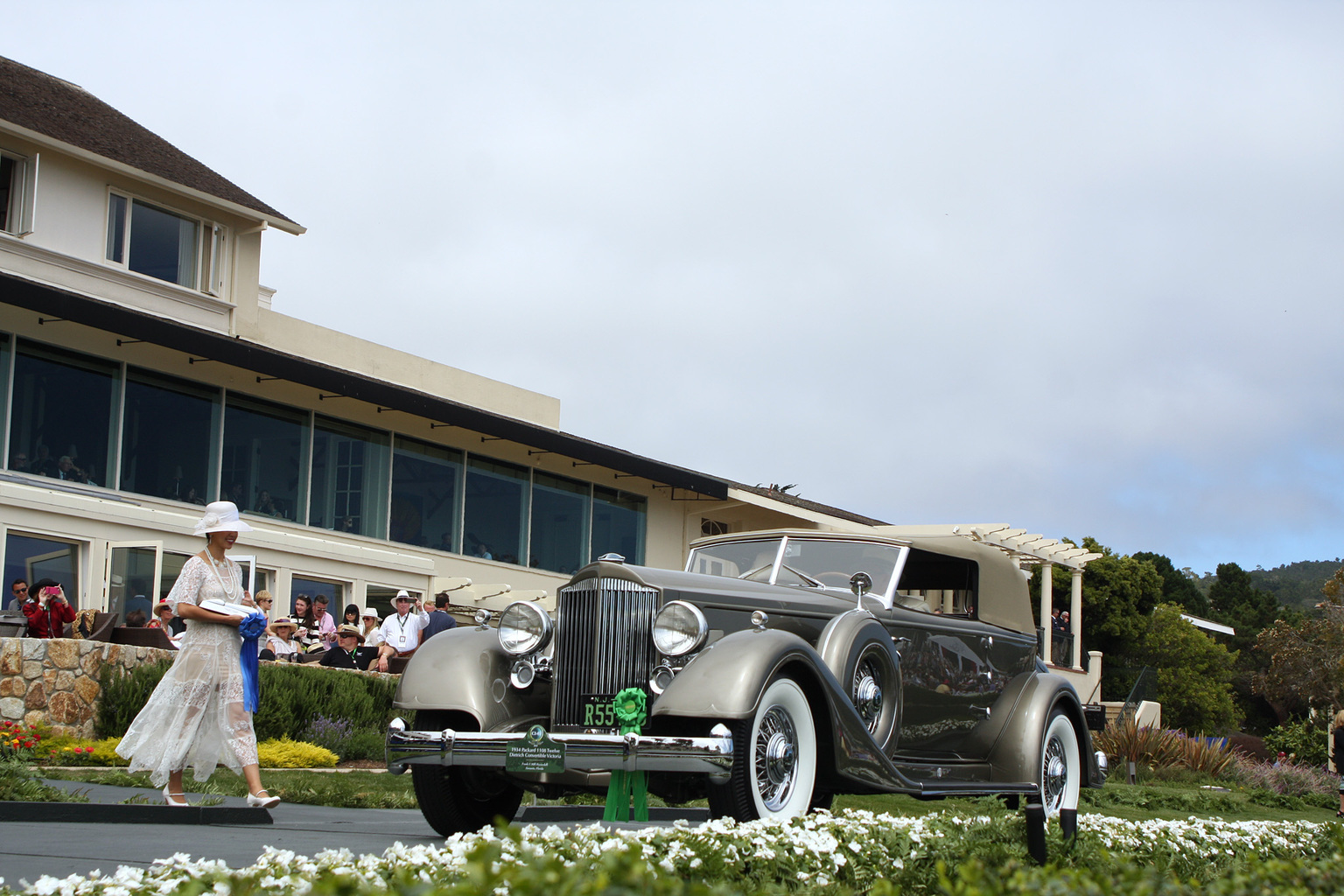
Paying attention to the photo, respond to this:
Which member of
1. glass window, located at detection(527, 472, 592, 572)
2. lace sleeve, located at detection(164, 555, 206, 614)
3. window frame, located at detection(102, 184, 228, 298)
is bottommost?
lace sleeve, located at detection(164, 555, 206, 614)

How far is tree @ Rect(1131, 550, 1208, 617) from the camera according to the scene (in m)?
69.6

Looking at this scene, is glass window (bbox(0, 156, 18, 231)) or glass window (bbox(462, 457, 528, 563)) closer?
Result: glass window (bbox(0, 156, 18, 231))

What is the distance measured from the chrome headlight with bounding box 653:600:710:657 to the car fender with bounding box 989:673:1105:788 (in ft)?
10.0

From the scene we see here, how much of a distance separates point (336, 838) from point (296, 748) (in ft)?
19.8

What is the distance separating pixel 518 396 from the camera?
90.3ft

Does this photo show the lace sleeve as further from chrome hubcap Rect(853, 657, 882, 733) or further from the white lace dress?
chrome hubcap Rect(853, 657, 882, 733)

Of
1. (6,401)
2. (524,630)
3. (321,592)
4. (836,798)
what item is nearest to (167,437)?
(6,401)

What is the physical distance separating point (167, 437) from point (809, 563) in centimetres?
1324

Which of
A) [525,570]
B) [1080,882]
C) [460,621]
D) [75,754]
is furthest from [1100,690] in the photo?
[1080,882]

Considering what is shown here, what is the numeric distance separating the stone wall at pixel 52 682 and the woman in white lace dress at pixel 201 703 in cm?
511

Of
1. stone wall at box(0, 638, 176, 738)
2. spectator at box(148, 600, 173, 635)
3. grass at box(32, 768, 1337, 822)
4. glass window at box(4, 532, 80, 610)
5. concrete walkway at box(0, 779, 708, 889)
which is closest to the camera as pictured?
concrete walkway at box(0, 779, 708, 889)

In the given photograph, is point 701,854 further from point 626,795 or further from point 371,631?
point 371,631

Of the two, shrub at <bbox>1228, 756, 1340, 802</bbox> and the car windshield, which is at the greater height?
the car windshield

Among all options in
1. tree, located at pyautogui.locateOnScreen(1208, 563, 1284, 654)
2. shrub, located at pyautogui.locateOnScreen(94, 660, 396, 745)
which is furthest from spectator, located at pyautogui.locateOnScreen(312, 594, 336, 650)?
tree, located at pyautogui.locateOnScreen(1208, 563, 1284, 654)
